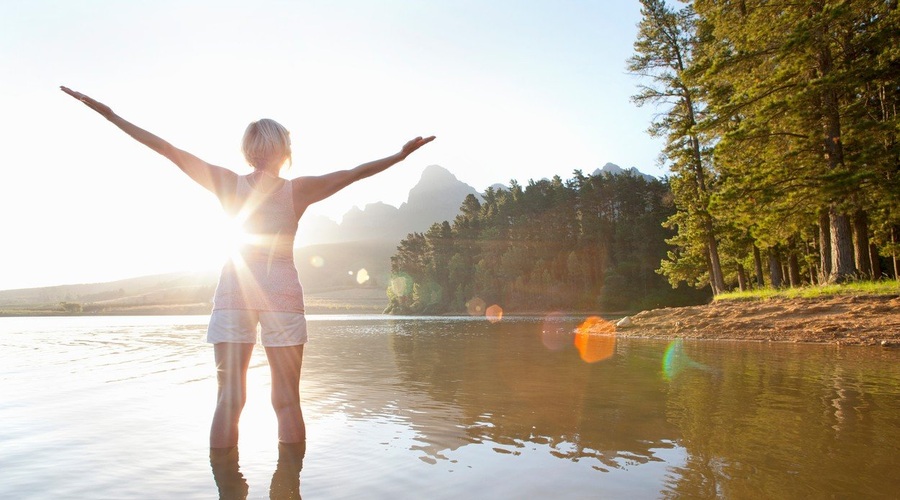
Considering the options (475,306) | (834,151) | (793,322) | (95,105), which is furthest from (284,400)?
(475,306)

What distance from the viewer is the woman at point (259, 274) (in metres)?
3.59

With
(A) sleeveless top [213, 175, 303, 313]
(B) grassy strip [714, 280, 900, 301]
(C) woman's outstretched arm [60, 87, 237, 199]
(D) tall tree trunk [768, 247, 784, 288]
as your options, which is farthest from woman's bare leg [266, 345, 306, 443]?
(D) tall tree trunk [768, 247, 784, 288]

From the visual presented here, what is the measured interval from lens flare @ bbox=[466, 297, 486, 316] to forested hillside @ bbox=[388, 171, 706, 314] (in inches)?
6.7

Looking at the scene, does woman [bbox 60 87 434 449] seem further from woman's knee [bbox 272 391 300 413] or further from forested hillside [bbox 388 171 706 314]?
forested hillside [bbox 388 171 706 314]

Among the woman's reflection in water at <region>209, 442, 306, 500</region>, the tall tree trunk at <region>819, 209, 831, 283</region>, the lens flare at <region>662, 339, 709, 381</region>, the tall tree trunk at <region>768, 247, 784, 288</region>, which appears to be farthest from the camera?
the tall tree trunk at <region>768, 247, 784, 288</region>

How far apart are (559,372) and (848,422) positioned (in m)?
4.36

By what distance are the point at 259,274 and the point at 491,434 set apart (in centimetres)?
237

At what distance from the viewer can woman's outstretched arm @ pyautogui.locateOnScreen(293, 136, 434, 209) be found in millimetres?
3896

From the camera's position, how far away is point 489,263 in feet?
276

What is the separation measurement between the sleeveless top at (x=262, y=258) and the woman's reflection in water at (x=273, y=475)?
1.03 meters

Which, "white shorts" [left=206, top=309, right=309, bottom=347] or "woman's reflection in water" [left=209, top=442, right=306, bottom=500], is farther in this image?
"white shorts" [left=206, top=309, right=309, bottom=347]

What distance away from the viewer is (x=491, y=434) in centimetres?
444

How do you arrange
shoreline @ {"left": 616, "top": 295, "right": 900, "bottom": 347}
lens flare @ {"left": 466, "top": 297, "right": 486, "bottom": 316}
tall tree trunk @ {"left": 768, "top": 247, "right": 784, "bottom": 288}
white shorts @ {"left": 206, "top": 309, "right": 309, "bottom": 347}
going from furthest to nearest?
lens flare @ {"left": 466, "top": 297, "right": 486, "bottom": 316}
tall tree trunk @ {"left": 768, "top": 247, "right": 784, "bottom": 288}
shoreline @ {"left": 616, "top": 295, "right": 900, "bottom": 347}
white shorts @ {"left": 206, "top": 309, "right": 309, "bottom": 347}

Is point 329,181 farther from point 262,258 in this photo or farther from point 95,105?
point 95,105
